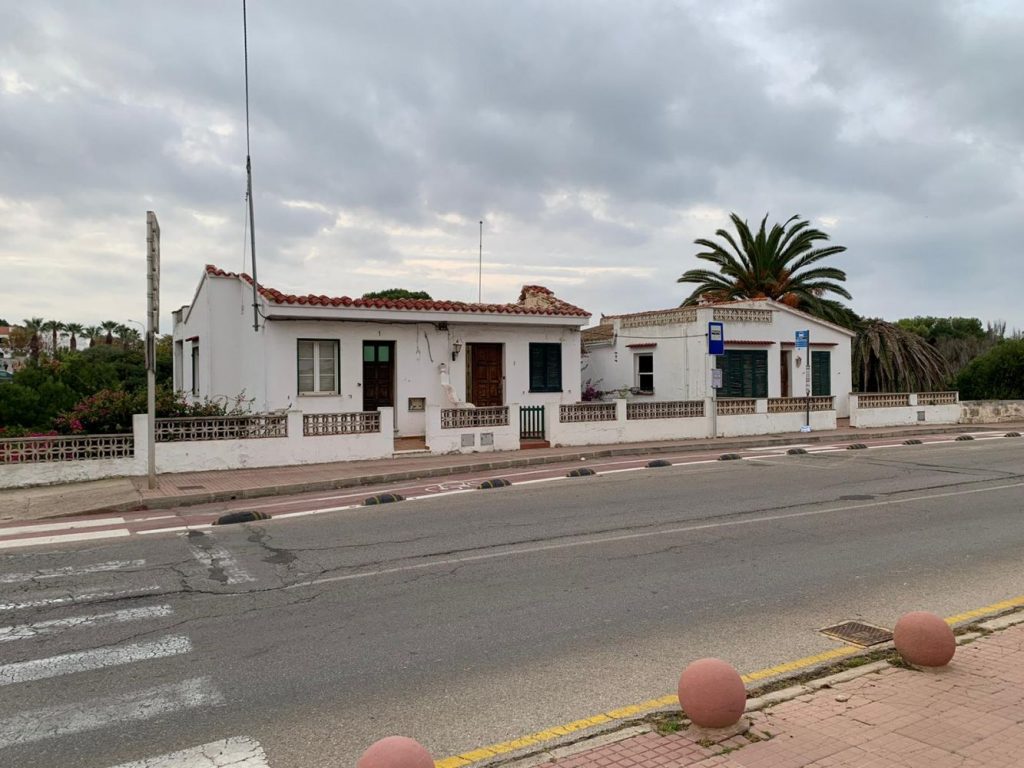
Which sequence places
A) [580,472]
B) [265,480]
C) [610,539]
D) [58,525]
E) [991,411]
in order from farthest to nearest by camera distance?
[991,411], [580,472], [265,480], [58,525], [610,539]

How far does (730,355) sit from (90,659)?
24.0 meters

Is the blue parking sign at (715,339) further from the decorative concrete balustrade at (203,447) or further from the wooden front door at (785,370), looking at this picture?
the decorative concrete balustrade at (203,447)

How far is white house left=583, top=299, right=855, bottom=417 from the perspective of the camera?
2678 centimetres

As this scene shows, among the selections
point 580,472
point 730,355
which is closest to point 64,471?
point 580,472

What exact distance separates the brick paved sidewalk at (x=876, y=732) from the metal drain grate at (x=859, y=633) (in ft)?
2.56

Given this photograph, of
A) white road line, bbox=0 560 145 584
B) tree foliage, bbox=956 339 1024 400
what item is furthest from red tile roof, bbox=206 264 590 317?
tree foliage, bbox=956 339 1024 400

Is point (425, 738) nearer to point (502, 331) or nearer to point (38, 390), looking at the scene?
point (502, 331)

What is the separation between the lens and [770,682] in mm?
4969

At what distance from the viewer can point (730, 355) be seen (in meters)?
27.0

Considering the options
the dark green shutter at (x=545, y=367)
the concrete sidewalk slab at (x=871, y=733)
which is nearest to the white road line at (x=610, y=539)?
the concrete sidewalk slab at (x=871, y=733)

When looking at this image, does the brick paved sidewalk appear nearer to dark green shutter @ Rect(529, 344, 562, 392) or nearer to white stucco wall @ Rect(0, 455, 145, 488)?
white stucco wall @ Rect(0, 455, 145, 488)

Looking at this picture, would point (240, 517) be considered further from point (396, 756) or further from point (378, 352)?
point (378, 352)

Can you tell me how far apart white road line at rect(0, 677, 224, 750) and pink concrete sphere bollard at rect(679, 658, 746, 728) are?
9.29 ft

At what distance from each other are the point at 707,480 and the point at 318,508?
696 cm
